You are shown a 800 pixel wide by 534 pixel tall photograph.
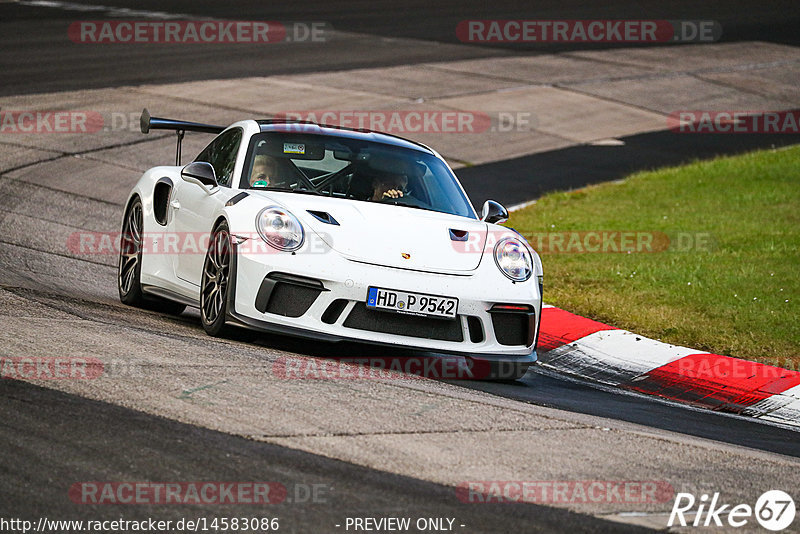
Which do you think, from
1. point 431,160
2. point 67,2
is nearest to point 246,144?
point 431,160

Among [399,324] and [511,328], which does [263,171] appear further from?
[511,328]

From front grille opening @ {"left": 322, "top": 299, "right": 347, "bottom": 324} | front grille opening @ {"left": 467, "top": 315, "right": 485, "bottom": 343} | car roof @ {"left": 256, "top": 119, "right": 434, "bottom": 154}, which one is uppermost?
car roof @ {"left": 256, "top": 119, "right": 434, "bottom": 154}

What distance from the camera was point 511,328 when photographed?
23.9 feet

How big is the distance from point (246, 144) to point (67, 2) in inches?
871

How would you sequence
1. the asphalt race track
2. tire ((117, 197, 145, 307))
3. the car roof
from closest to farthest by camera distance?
the asphalt race track < the car roof < tire ((117, 197, 145, 307))

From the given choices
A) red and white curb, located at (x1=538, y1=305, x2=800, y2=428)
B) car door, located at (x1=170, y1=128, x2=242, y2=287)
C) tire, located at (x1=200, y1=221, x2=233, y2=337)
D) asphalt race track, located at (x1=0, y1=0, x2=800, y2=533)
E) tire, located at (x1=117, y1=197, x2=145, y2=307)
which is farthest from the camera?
tire, located at (x1=117, y1=197, x2=145, y2=307)

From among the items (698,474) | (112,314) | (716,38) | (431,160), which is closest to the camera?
(698,474)

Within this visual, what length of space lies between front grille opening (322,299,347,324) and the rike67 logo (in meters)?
2.52

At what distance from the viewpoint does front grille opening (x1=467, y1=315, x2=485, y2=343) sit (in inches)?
280

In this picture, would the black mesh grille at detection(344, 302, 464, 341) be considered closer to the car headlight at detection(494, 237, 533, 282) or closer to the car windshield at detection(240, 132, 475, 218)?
the car headlight at detection(494, 237, 533, 282)

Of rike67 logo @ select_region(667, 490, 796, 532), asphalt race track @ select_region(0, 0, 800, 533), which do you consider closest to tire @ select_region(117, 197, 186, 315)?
asphalt race track @ select_region(0, 0, 800, 533)

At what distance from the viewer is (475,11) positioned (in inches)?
1191

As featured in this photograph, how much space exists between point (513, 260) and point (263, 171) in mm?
1727

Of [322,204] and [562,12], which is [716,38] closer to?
[562,12]
